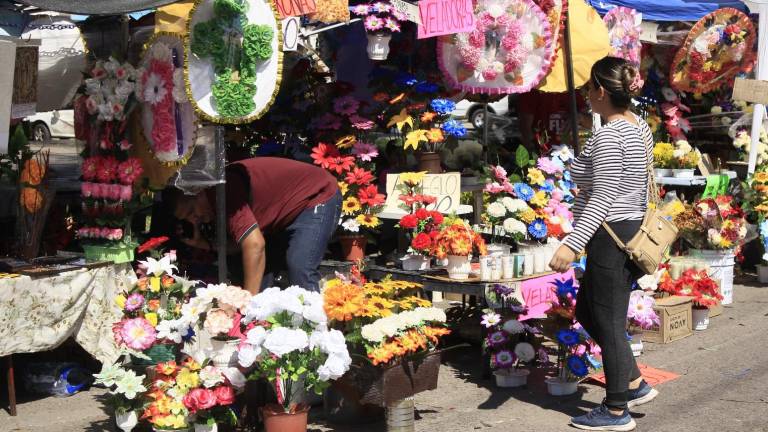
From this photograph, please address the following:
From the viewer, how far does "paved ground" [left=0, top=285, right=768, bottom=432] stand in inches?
209

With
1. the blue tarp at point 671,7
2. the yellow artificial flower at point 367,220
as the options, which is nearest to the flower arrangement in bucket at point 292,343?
the yellow artificial flower at point 367,220

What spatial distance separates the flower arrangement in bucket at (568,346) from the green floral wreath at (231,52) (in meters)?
2.20

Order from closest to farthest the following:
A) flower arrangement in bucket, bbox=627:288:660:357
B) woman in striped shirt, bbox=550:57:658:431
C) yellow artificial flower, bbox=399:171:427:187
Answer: woman in striped shirt, bbox=550:57:658:431 → flower arrangement in bucket, bbox=627:288:660:357 → yellow artificial flower, bbox=399:171:427:187

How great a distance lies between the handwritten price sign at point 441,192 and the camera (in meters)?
6.86

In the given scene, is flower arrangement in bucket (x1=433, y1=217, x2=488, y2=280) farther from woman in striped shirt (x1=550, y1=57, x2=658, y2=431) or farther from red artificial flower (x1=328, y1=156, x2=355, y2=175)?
woman in striped shirt (x1=550, y1=57, x2=658, y2=431)

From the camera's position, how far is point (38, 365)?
19.6 ft

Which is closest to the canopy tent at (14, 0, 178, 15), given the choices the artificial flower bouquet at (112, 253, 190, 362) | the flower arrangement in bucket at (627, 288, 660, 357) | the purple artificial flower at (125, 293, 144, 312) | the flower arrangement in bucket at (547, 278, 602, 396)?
the artificial flower bouquet at (112, 253, 190, 362)

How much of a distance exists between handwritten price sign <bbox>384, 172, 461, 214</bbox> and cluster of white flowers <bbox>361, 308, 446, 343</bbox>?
1926mm

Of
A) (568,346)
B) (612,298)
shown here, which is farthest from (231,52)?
(568,346)

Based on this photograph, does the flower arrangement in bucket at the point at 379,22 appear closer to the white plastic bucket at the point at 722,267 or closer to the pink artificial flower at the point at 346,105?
the pink artificial flower at the point at 346,105

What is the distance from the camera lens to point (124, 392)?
4715 mm

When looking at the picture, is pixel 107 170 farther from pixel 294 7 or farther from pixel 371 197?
pixel 371 197

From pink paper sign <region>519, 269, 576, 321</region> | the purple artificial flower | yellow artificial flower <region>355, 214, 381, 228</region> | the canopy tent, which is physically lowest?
pink paper sign <region>519, 269, 576, 321</region>

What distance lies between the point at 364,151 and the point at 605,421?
273cm
